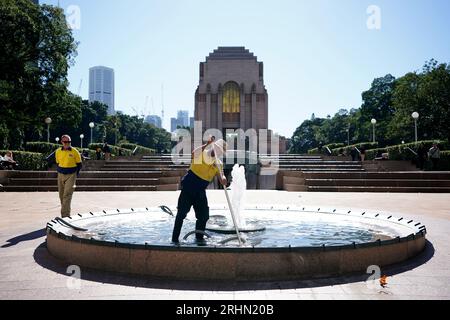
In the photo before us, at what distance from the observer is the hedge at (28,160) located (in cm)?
2391

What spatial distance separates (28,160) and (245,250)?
933 inches

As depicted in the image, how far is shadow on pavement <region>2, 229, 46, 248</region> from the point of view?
6.23 metres

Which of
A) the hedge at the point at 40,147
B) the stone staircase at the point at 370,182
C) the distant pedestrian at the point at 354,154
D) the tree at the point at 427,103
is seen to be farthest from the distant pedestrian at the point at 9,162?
the tree at the point at 427,103

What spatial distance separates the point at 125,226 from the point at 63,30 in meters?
30.1

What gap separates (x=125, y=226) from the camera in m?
7.37

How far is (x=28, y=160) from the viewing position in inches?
955

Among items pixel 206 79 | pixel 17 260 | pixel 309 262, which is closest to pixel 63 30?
Result: pixel 206 79

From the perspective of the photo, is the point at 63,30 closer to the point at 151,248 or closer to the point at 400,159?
the point at 400,159

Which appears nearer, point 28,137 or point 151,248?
point 151,248

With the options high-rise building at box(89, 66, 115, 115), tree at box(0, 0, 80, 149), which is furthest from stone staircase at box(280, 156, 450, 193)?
high-rise building at box(89, 66, 115, 115)

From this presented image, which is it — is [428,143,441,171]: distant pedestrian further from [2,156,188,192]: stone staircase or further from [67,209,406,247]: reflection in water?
[67,209,406,247]: reflection in water

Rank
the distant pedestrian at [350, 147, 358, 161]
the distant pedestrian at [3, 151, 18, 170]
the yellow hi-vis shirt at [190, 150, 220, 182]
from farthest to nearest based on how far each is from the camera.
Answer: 1. the distant pedestrian at [350, 147, 358, 161]
2. the distant pedestrian at [3, 151, 18, 170]
3. the yellow hi-vis shirt at [190, 150, 220, 182]

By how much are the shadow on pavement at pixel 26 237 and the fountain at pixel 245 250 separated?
617mm

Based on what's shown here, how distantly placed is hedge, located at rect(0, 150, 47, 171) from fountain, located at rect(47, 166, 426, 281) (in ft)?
63.3
